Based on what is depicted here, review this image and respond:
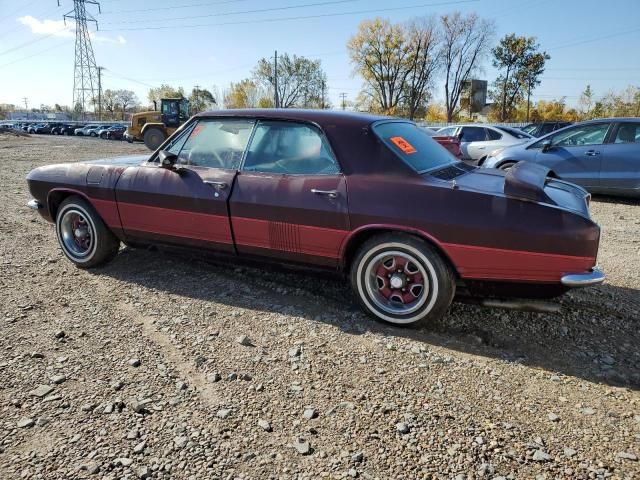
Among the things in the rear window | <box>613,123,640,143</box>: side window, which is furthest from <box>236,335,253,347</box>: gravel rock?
<box>613,123,640,143</box>: side window

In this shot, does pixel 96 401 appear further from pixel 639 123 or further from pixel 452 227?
pixel 639 123

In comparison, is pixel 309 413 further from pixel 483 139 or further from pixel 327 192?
pixel 483 139

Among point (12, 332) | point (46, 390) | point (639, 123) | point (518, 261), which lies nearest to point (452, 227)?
point (518, 261)

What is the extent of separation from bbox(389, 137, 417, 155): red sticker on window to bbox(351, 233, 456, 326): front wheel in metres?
0.65

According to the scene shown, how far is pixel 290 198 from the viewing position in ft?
10.8

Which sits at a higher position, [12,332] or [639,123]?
[639,123]

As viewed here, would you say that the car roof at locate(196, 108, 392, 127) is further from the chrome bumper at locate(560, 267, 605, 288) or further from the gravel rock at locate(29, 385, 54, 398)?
the gravel rock at locate(29, 385, 54, 398)

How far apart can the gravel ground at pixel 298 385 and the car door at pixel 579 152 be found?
4.57m

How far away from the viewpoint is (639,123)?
296 inches

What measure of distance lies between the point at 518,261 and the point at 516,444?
1133 mm

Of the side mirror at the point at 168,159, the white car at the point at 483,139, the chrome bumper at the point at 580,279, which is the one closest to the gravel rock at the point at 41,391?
the side mirror at the point at 168,159

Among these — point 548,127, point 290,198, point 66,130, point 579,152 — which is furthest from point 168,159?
point 66,130

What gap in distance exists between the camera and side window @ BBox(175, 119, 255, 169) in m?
3.65

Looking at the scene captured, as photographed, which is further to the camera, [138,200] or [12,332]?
[138,200]
